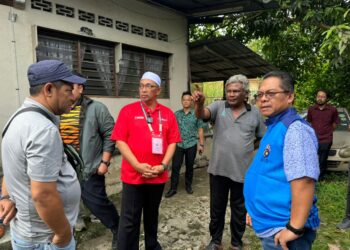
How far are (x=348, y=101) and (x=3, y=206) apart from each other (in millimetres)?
9924

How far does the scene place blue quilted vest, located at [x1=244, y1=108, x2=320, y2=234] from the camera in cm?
160

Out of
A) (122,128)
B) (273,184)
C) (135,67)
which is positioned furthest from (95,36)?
(273,184)

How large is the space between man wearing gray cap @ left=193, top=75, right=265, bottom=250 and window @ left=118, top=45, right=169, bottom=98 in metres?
2.95

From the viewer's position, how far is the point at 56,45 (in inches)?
179

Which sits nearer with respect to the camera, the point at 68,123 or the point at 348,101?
the point at 68,123

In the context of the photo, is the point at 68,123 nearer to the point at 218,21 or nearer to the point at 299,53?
the point at 218,21

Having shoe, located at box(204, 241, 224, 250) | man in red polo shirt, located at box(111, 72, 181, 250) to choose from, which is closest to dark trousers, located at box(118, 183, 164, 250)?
man in red polo shirt, located at box(111, 72, 181, 250)

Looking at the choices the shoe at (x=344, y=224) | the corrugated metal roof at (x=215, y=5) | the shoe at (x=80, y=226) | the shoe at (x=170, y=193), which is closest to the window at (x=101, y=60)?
the corrugated metal roof at (x=215, y=5)

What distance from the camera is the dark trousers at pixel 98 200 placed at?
3.07 meters

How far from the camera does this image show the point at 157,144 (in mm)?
2666

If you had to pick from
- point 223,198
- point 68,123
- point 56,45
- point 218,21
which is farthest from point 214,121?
point 218,21

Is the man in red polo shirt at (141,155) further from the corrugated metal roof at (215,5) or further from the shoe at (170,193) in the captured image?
the corrugated metal roof at (215,5)

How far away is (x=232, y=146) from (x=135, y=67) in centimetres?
349

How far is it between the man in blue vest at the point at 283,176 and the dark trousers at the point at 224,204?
3.76 feet
